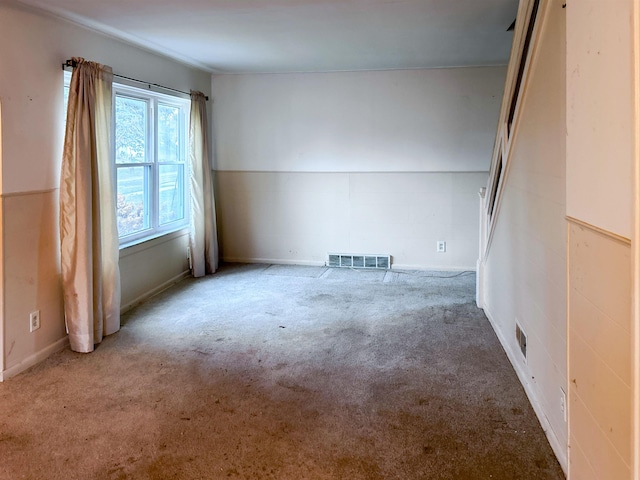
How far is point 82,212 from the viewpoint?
3455 millimetres

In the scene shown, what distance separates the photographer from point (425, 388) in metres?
2.92

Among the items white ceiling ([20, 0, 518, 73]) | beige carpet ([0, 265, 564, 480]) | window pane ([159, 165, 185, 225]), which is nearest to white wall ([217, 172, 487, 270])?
window pane ([159, 165, 185, 225])

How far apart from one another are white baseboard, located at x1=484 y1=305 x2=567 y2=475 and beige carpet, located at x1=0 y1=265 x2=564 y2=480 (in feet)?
0.14

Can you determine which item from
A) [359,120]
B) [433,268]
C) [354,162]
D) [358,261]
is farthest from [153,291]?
[433,268]

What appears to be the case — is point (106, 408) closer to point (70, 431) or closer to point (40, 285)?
point (70, 431)


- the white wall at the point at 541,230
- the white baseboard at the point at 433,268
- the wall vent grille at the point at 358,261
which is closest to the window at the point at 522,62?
the white wall at the point at 541,230

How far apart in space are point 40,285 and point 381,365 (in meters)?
2.31

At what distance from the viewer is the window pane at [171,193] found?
17.3 ft

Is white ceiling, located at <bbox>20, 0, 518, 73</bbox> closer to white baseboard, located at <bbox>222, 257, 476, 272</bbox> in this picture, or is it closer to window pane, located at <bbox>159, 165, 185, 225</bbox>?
window pane, located at <bbox>159, 165, 185, 225</bbox>

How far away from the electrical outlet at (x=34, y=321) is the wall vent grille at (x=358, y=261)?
3.51 m

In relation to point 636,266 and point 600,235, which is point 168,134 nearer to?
point 600,235

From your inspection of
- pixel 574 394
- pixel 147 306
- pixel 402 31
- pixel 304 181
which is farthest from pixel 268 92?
pixel 574 394

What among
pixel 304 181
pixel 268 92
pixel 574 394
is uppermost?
pixel 268 92

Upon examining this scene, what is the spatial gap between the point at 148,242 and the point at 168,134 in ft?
4.14
